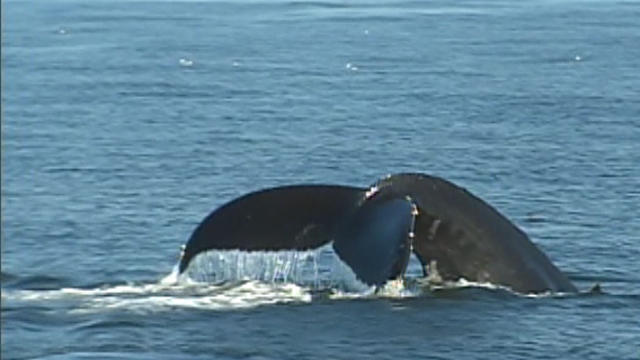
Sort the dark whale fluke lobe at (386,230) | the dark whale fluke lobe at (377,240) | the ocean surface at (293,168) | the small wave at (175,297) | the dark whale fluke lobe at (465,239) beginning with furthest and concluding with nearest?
1. the small wave at (175,297)
2. the dark whale fluke lobe at (465,239)
3. the ocean surface at (293,168)
4. the dark whale fluke lobe at (386,230)
5. the dark whale fluke lobe at (377,240)

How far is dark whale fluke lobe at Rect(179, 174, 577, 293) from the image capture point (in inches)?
244

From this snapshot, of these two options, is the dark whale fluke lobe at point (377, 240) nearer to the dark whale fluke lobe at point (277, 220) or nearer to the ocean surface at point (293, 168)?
the dark whale fluke lobe at point (277, 220)

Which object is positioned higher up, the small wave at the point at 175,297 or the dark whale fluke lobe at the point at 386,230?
the dark whale fluke lobe at the point at 386,230

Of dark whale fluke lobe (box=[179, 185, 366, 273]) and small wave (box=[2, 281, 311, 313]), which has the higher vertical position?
dark whale fluke lobe (box=[179, 185, 366, 273])

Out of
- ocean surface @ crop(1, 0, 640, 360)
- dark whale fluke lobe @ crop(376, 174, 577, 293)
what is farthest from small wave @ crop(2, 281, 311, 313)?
dark whale fluke lobe @ crop(376, 174, 577, 293)

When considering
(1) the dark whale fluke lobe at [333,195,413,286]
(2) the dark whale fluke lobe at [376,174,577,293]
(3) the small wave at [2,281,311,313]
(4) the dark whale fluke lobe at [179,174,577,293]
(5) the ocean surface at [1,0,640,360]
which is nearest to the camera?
(1) the dark whale fluke lobe at [333,195,413,286]

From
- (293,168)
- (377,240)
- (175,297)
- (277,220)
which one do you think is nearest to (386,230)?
(377,240)

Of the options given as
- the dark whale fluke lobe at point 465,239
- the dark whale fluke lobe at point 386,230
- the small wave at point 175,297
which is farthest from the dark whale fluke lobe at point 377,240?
the small wave at point 175,297

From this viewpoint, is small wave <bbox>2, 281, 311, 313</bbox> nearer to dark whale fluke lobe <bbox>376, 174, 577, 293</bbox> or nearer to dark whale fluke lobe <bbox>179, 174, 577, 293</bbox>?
dark whale fluke lobe <bbox>179, 174, 577, 293</bbox>

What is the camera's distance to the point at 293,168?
12625 millimetres

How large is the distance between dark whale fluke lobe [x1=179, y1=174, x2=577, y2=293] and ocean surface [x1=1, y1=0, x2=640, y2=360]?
154mm

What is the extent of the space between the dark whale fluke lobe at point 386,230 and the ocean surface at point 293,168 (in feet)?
0.51

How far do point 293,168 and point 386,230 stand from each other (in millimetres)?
6450

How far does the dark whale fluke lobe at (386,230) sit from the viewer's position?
6188 millimetres
